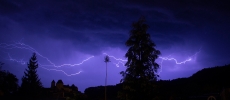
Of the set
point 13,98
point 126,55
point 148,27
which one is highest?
point 148,27

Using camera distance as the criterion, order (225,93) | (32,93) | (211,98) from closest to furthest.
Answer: (225,93)
(211,98)
(32,93)

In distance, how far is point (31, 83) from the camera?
50.8m

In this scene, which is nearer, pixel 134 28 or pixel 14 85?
pixel 134 28

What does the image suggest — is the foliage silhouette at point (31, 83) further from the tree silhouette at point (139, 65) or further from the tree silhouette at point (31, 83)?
the tree silhouette at point (139, 65)

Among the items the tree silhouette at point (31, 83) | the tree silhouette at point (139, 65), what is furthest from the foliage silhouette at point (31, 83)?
the tree silhouette at point (139, 65)

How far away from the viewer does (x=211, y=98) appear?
7504 mm

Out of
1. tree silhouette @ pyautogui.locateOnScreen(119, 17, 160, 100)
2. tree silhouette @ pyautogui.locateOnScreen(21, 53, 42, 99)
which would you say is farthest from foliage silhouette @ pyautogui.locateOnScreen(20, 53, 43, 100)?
tree silhouette @ pyautogui.locateOnScreen(119, 17, 160, 100)

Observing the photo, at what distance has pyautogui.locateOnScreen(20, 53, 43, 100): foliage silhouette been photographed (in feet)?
160

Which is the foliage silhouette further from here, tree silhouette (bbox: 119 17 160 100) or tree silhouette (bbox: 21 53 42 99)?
tree silhouette (bbox: 119 17 160 100)

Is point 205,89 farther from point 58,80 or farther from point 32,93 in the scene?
point 58,80

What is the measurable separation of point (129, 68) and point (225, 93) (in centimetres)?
1467

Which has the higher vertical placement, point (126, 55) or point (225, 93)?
point (126, 55)

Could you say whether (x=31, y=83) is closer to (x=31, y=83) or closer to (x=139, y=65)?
(x=31, y=83)

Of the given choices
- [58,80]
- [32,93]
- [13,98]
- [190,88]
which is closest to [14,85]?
[32,93]
